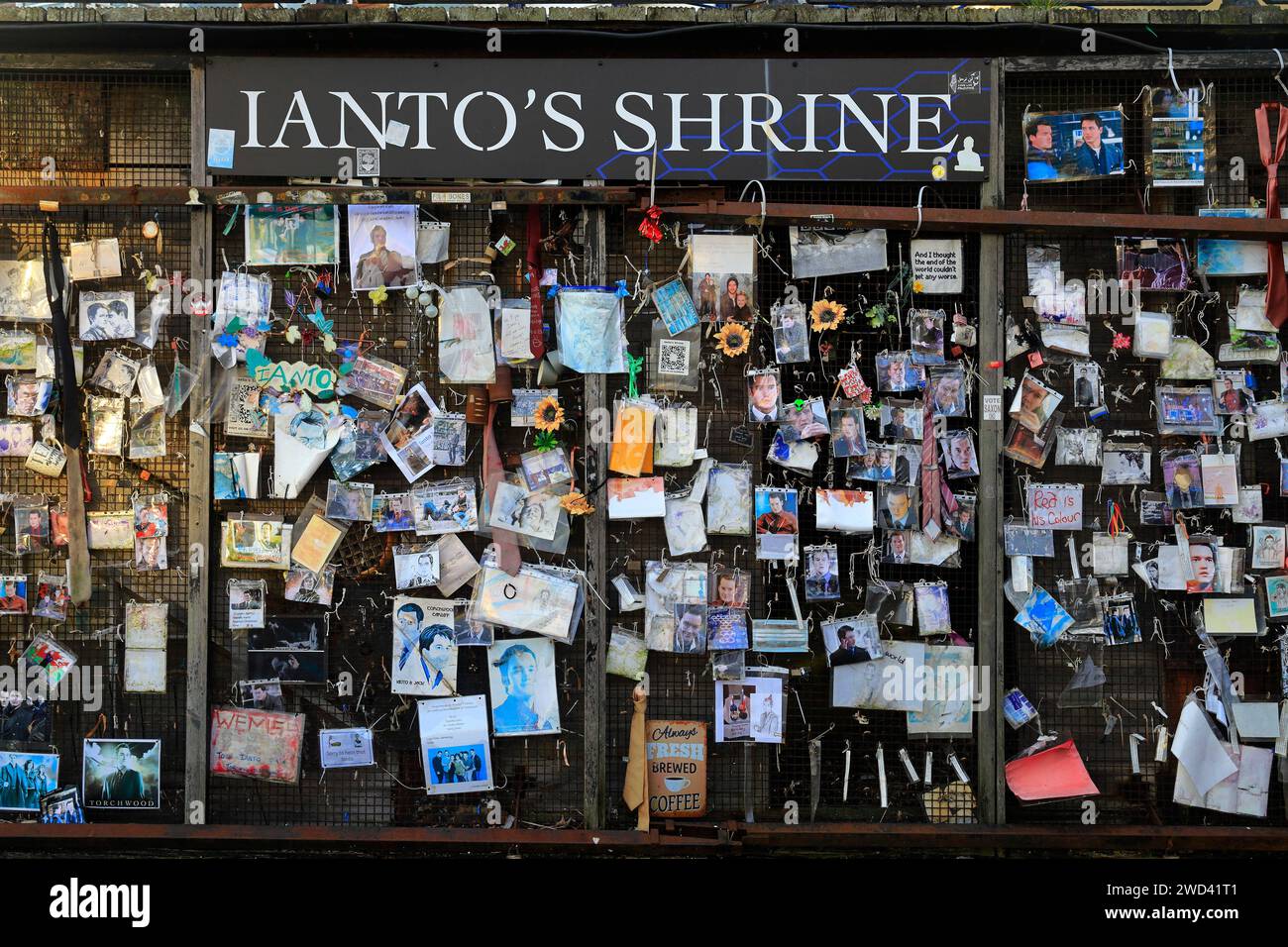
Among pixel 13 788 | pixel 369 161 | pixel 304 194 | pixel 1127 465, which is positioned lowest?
pixel 13 788

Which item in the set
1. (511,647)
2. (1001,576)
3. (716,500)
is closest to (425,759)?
(511,647)

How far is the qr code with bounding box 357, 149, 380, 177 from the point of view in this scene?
4.76 m

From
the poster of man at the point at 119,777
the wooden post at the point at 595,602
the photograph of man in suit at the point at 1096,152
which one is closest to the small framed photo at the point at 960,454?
the photograph of man in suit at the point at 1096,152

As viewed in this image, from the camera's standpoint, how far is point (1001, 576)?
488 centimetres

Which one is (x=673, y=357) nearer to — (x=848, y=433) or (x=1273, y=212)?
(x=848, y=433)

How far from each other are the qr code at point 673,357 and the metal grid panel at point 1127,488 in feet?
5.54

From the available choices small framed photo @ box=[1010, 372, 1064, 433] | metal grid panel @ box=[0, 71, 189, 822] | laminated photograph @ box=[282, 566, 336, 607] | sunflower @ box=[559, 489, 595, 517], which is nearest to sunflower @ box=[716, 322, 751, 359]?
sunflower @ box=[559, 489, 595, 517]

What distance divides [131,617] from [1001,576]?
14.6 ft

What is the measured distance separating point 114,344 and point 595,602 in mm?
2811

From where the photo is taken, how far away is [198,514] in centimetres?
484

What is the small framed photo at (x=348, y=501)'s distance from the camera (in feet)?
15.9

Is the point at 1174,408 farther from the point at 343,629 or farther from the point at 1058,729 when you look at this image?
the point at 343,629

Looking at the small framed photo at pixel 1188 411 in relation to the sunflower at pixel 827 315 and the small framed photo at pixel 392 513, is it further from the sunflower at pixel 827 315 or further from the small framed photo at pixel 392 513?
the small framed photo at pixel 392 513

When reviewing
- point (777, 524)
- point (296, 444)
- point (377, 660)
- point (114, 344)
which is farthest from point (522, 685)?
point (114, 344)
